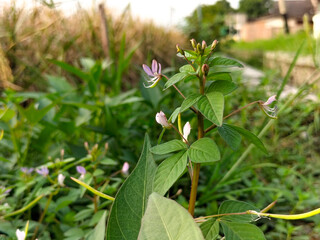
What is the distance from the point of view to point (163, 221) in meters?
0.40

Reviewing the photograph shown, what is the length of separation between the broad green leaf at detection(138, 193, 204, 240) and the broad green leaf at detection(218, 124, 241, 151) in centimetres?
11

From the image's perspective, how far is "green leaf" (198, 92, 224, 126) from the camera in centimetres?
40

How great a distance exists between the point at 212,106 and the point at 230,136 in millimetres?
57

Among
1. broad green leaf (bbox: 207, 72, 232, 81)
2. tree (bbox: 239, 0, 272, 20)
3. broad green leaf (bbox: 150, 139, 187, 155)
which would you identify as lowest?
tree (bbox: 239, 0, 272, 20)

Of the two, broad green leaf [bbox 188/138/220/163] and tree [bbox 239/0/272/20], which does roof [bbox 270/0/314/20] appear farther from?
broad green leaf [bbox 188/138/220/163]

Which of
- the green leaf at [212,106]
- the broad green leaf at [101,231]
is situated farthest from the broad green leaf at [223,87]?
the broad green leaf at [101,231]

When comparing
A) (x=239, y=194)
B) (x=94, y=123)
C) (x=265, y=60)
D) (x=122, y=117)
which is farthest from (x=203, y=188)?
(x=265, y=60)

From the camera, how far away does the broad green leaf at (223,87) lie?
44 centimetres

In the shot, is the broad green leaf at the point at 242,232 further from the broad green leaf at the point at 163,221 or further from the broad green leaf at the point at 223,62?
the broad green leaf at the point at 223,62

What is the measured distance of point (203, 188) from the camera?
1183 millimetres

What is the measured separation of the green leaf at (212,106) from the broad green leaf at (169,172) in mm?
63

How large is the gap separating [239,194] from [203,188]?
143 mm

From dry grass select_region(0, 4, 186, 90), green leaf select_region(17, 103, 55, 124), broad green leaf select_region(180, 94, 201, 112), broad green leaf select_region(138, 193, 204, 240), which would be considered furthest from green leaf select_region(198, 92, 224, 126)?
dry grass select_region(0, 4, 186, 90)

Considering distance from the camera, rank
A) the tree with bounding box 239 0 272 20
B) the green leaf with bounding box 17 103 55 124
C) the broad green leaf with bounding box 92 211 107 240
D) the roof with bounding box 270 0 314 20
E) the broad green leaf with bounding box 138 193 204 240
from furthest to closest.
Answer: the tree with bounding box 239 0 272 20 → the roof with bounding box 270 0 314 20 → the green leaf with bounding box 17 103 55 124 → the broad green leaf with bounding box 92 211 107 240 → the broad green leaf with bounding box 138 193 204 240
